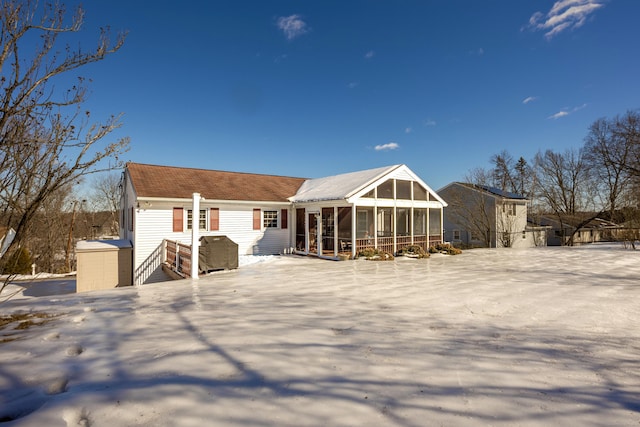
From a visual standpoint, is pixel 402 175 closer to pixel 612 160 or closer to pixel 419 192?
pixel 419 192

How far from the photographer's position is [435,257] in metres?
15.6

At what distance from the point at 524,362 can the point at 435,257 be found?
1220 centimetres

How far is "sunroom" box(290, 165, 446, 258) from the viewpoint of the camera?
14516 millimetres

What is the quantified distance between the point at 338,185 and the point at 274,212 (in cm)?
385

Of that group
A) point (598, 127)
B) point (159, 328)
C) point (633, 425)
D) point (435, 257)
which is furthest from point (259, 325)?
point (598, 127)

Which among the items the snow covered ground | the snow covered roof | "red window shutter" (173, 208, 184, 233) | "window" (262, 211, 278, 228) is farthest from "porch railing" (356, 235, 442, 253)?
"red window shutter" (173, 208, 184, 233)

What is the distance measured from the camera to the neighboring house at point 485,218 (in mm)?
26281

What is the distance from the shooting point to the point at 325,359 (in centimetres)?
386

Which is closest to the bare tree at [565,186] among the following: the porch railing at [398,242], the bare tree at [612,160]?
the bare tree at [612,160]

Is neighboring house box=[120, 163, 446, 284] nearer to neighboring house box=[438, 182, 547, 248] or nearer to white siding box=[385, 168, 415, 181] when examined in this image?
white siding box=[385, 168, 415, 181]

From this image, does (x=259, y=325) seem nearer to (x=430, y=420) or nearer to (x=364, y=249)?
(x=430, y=420)

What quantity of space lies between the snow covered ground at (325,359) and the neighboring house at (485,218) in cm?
1991

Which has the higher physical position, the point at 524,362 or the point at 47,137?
the point at 47,137

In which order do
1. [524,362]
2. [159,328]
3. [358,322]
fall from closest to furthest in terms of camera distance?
[524,362], [159,328], [358,322]
